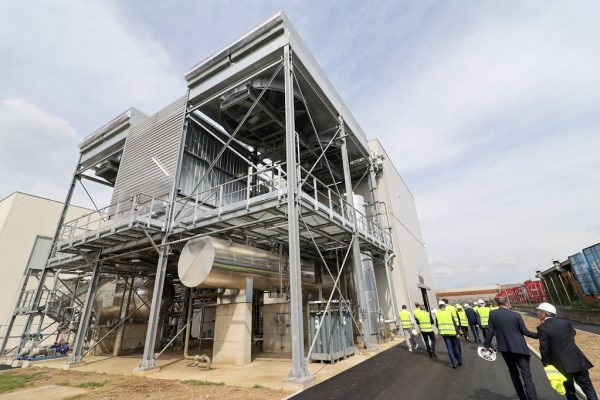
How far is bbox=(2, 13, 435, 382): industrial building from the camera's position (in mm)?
9297

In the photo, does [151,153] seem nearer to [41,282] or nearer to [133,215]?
[133,215]

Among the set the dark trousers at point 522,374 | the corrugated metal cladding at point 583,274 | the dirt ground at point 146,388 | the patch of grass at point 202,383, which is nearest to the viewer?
the dark trousers at point 522,374

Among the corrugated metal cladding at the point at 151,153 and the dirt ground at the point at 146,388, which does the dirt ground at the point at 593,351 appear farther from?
the corrugated metal cladding at the point at 151,153

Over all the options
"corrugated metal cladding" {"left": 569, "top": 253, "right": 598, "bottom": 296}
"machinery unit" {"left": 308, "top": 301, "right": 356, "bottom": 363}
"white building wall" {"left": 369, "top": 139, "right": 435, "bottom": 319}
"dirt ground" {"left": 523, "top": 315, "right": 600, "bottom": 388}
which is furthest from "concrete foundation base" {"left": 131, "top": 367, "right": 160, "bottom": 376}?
"corrugated metal cladding" {"left": 569, "top": 253, "right": 598, "bottom": 296}

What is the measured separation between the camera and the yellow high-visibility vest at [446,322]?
7.47 metres

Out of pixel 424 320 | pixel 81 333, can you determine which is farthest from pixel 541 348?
pixel 81 333

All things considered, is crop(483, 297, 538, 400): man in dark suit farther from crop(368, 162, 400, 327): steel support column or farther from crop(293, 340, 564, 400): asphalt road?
crop(368, 162, 400, 327): steel support column

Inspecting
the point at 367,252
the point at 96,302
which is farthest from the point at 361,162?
the point at 96,302

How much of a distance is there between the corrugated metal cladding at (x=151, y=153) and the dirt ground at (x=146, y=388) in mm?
6874

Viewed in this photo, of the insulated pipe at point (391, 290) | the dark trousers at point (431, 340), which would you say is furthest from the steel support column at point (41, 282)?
the insulated pipe at point (391, 290)

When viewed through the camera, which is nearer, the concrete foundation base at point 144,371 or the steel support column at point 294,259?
the steel support column at point 294,259

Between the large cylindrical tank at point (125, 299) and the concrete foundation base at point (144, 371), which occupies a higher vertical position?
the large cylindrical tank at point (125, 299)

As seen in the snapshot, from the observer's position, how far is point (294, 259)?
754 cm

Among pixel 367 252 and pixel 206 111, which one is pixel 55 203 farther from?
pixel 367 252
